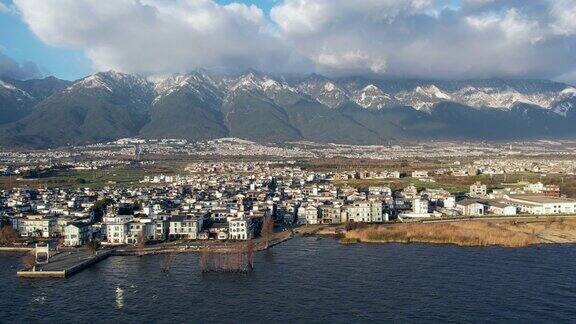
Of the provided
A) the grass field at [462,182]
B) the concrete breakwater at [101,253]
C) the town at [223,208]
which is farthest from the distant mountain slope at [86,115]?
the concrete breakwater at [101,253]

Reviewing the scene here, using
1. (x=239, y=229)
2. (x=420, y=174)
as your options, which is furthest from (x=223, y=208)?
(x=420, y=174)

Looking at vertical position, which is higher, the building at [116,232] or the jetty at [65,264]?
the building at [116,232]

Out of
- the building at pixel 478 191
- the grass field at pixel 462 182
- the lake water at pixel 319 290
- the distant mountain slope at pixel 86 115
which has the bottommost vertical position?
the lake water at pixel 319 290

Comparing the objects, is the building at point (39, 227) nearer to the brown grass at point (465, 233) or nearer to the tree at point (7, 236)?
the tree at point (7, 236)

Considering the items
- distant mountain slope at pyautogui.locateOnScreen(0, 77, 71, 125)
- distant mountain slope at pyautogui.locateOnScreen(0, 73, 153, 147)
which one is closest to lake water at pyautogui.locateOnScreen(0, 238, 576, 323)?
distant mountain slope at pyautogui.locateOnScreen(0, 73, 153, 147)

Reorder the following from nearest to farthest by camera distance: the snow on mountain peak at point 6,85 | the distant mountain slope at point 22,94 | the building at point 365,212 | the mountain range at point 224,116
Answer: the building at point 365,212
the mountain range at point 224,116
the distant mountain slope at point 22,94
the snow on mountain peak at point 6,85
